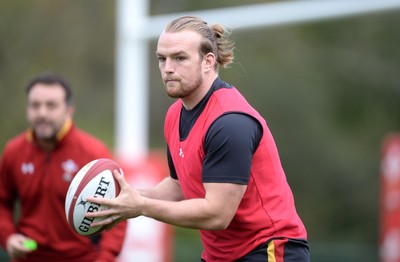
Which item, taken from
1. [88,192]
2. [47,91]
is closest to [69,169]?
[47,91]

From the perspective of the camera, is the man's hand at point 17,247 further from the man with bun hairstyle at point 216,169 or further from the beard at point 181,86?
the beard at point 181,86

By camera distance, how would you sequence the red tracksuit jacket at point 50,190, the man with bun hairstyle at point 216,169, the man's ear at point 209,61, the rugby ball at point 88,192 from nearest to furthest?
1. the man with bun hairstyle at point 216,169
2. the rugby ball at point 88,192
3. the man's ear at point 209,61
4. the red tracksuit jacket at point 50,190

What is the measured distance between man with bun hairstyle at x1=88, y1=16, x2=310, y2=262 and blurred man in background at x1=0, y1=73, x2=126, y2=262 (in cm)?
195

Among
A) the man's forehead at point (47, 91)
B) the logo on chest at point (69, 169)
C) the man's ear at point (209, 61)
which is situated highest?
the man's forehead at point (47, 91)

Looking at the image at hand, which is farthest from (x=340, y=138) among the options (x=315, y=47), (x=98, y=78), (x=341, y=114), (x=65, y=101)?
(x=65, y=101)

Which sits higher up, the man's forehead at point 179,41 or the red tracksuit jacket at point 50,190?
the man's forehead at point 179,41

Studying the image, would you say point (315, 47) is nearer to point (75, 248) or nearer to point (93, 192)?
point (75, 248)

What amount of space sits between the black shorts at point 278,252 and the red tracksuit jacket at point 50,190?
2163 millimetres

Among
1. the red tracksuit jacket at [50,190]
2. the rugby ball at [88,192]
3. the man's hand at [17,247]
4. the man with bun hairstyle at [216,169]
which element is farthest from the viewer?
the red tracksuit jacket at [50,190]

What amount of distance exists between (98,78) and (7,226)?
2219 cm

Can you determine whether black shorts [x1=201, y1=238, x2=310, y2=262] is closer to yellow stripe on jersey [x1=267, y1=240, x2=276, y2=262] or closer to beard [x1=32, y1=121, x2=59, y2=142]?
yellow stripe on jersey [x1=267, y1=240, x2=276, y2=262]

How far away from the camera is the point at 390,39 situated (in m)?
25.9

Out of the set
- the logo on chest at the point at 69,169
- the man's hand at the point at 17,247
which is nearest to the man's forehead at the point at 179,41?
the logo on chest at the point at 69,169

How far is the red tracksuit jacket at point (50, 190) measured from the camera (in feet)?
25.5
